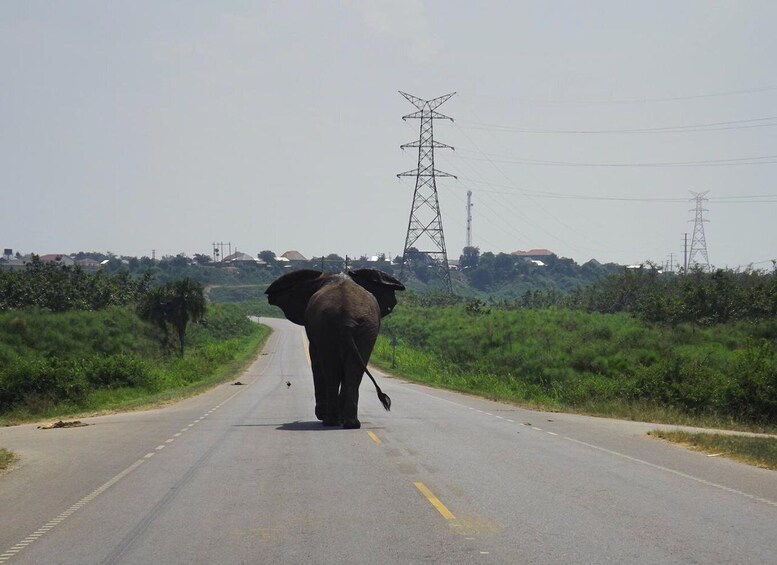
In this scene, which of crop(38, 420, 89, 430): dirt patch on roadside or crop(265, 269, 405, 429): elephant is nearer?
crop(265, 269, 405, 429): elephant

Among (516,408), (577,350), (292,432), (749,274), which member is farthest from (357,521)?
(749,274)

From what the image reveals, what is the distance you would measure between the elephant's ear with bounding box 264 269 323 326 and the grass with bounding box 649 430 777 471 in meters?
8.36

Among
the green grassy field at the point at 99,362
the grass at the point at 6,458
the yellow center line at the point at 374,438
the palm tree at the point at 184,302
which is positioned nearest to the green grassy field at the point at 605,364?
the yellow center line at the point at 374,438

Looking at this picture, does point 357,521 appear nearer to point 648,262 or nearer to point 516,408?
point 516,408

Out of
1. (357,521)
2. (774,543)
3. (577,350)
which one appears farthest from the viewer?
(577,350)

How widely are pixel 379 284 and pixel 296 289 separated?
203 cm

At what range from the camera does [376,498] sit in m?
12.1

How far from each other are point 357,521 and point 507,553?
6.75ft

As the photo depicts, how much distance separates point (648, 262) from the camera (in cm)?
9969

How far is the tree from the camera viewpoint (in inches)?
3024

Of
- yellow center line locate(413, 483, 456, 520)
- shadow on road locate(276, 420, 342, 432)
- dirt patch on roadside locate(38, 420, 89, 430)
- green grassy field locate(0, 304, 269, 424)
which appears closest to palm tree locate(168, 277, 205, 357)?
green grassy field locate(0, 304, 269, 424)

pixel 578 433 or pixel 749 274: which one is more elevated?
pixel 749 274

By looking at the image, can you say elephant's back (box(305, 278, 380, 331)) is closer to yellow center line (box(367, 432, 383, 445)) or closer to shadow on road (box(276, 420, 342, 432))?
shadow on road (box(276, 420, 342, 432))

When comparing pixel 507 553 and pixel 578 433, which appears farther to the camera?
pixel 578 433
